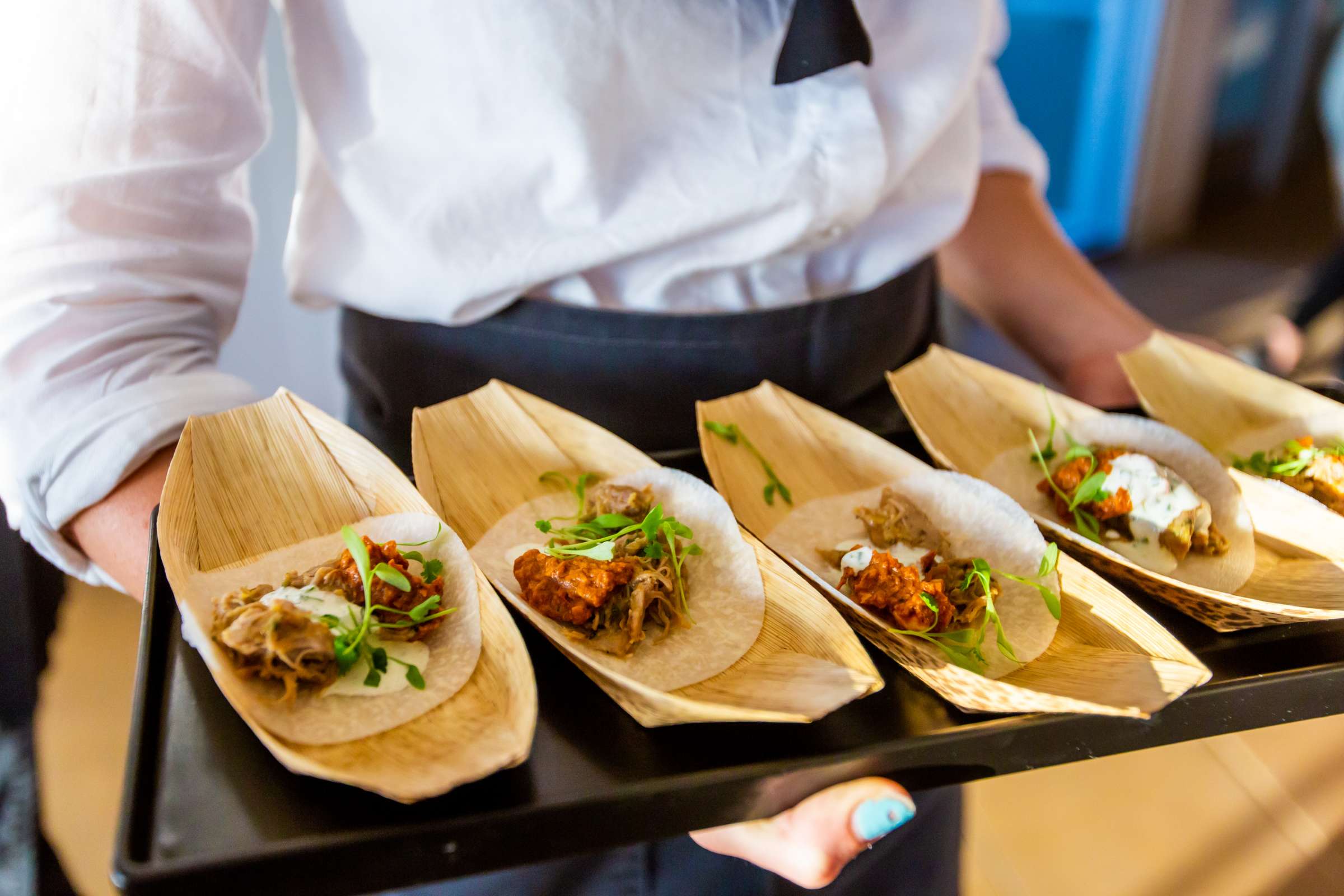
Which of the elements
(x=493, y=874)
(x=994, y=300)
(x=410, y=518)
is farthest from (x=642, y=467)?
(x=994, y=300)

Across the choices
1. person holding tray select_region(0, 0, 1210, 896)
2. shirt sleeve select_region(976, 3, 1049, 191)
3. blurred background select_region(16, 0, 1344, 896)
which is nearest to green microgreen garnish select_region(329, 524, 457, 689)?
person holding tray select_region(0, 0, 1210, 896)

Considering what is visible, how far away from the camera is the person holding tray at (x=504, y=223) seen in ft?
4.12

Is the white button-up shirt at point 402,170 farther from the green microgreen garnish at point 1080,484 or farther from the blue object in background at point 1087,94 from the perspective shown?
the blue object in background at point 1087,94

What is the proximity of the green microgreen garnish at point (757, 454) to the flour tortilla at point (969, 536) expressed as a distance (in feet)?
0.11

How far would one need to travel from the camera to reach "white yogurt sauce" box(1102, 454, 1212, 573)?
137cm

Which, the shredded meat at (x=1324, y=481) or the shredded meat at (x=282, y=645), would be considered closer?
the shredded meat at (x=282, y=645)

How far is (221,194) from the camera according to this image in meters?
1.44

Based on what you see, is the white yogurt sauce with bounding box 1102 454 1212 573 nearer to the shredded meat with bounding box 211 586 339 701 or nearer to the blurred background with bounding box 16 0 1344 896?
the blurred background with bounding box 16 0 1344 896

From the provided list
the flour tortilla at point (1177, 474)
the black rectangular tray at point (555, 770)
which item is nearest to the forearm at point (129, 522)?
the black rectangular tray at point (555, 770)

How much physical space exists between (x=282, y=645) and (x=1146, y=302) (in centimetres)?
554

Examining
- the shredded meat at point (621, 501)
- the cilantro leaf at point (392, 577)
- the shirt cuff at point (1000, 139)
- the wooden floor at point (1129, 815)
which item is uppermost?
the shirt cuff at point (1000, 139)

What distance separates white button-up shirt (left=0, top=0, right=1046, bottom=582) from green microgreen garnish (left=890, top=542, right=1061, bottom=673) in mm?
613

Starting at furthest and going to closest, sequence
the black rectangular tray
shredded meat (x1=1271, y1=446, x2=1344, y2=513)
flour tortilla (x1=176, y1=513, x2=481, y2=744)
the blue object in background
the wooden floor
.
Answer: the blue object in background < the wooden floor < shredded meat (x1=1271, y1=446, x2=1344, y2=513) < flour tortilla (x1=176, y1=513, x2=481, y2=744) < the black rectangular tray

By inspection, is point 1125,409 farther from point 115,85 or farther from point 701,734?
point 115,85
